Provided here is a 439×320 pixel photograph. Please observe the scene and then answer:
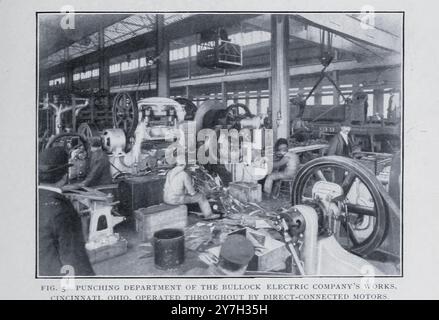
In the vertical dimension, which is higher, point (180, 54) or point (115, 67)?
point (180, 54)

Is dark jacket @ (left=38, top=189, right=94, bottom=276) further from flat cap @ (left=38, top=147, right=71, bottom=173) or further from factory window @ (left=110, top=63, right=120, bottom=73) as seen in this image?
factory window @ (left=110, top=63, right=120, bottom=73)

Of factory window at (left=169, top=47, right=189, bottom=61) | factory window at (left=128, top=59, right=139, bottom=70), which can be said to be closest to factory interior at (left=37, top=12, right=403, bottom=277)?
factory window at (left=128, top=59, right=139, bottom=70)

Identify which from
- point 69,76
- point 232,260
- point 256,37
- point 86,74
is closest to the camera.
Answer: point 232,260

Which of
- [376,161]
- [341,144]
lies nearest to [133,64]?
[341,144]

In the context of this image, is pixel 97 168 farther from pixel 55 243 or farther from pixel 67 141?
pixel 55 243

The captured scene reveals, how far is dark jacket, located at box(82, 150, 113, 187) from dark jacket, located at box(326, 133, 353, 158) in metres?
1.96

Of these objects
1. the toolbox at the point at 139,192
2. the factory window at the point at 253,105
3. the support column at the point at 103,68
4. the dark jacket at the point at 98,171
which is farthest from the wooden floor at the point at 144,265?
the factory window at the point at 253,105

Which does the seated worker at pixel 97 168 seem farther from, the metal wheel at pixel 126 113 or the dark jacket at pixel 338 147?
the dark jacket at pixel 338 147

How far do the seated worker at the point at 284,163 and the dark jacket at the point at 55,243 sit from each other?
5.82 feet

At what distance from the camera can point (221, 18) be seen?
2633 mm

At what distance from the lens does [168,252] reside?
8.00 ft

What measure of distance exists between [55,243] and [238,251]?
1333mm

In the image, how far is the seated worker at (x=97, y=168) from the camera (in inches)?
114

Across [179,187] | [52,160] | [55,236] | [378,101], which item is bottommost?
[55,236]
